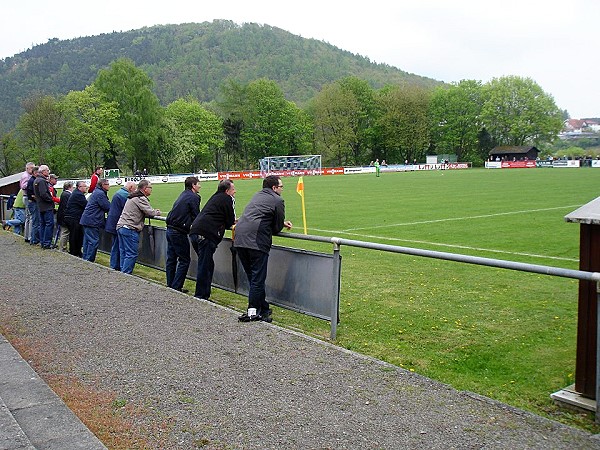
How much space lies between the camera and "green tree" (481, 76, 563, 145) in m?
104

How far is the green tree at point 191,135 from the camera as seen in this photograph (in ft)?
305

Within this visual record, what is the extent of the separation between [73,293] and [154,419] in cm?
536

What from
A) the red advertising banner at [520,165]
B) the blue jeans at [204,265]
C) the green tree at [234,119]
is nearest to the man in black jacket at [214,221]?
the blue jeans at [204,265]

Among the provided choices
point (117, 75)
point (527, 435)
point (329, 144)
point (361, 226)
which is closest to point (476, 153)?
point (329, 144)

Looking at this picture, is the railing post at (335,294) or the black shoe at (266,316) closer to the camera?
the railing post at (335,294)

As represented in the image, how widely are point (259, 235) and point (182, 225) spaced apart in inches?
106

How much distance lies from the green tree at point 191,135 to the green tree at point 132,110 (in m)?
3.66

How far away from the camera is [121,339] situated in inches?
278

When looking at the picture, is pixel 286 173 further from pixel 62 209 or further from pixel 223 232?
pixel 223 232

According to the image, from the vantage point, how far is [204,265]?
31.0 ft

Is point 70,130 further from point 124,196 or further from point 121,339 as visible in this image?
point 121,339

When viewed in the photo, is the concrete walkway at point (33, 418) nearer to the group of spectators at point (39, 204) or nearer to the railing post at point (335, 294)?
the railing post at point (335, 294)

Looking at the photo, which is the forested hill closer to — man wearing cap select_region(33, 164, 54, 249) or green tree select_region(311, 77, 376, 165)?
green tree select_region(311, 77, 376, 165)

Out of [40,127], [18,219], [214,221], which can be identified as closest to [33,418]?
[214,221]
